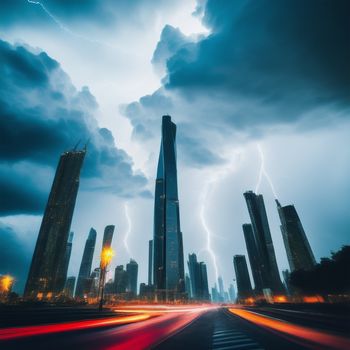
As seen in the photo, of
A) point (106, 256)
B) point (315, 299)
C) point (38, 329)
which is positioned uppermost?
point (106, 256)

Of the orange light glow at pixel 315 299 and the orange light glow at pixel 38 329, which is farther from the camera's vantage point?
the orange light glow at pixel 315 299

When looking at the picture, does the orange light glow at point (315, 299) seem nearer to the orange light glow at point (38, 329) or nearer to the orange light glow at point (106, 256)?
the orange light glow at point (106, 256)

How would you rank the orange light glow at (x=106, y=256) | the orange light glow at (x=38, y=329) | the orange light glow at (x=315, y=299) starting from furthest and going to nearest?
the orange light glow at (x=315, y=299) < the orange light glow at (x=106, y=256) < the orange light glow at (x=38, y=329)

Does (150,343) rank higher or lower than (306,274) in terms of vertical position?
lower

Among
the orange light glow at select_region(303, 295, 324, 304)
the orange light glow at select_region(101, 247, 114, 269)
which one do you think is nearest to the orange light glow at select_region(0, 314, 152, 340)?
the orange light glow at select_region(101, 247, 114, 269)

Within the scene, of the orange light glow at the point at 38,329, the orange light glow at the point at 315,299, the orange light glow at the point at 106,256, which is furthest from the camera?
the orange light glow at the point at 315,299

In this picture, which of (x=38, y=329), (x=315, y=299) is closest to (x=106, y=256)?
(x=38, y=329)

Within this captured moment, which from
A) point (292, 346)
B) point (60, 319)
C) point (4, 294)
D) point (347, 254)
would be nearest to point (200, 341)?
point (292, 346)

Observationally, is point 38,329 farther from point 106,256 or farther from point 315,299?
point 315,299

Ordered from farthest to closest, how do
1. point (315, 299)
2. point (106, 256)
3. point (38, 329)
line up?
1. point (315, 299)
2. point (106, 256)
3. point (38, 329)

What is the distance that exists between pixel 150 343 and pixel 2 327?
9.24 meters

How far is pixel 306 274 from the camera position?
79.4 meters

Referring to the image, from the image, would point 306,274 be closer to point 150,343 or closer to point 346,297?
point 346,297

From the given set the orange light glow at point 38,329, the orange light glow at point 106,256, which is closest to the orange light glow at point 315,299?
the orange light glow at point 106,256
